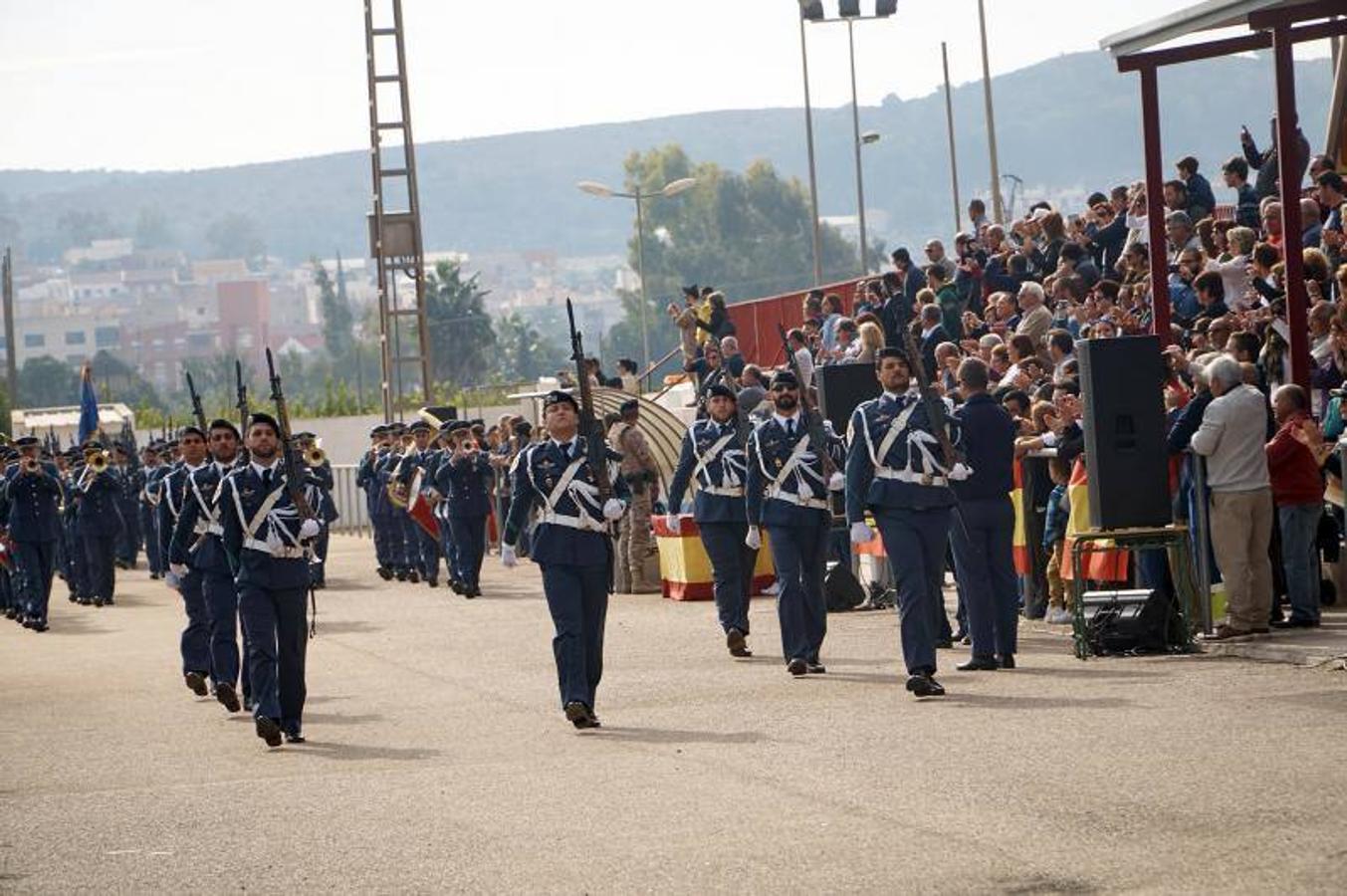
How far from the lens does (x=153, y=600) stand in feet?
109

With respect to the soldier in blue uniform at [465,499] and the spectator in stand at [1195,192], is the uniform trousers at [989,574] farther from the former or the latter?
the soldier in blue uniform at [465,499]

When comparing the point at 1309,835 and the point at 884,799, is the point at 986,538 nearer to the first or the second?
the point at 884,799

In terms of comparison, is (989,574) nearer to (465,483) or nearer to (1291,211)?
(1291,211)

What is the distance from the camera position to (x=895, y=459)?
15.0 m

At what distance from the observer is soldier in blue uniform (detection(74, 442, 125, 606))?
32.0 meters

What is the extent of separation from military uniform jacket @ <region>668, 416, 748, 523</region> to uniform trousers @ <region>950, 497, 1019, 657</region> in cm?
244

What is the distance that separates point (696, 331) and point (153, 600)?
8.18 metres

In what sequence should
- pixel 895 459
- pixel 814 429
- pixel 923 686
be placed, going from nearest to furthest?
pixel 923 686 < pixel 895 459 < pixel 814 429

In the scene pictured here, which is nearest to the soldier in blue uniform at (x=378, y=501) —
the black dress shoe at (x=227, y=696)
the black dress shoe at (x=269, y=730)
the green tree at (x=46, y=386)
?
the black dress shoe at (x=227, y=696)

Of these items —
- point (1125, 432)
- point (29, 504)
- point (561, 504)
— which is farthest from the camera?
point (29, 504)

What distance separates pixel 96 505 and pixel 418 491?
14.0 feet

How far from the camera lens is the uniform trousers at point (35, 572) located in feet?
92.8

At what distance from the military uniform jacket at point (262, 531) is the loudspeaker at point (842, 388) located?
679 cm

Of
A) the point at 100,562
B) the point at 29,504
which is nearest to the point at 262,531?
the point at 29,504
